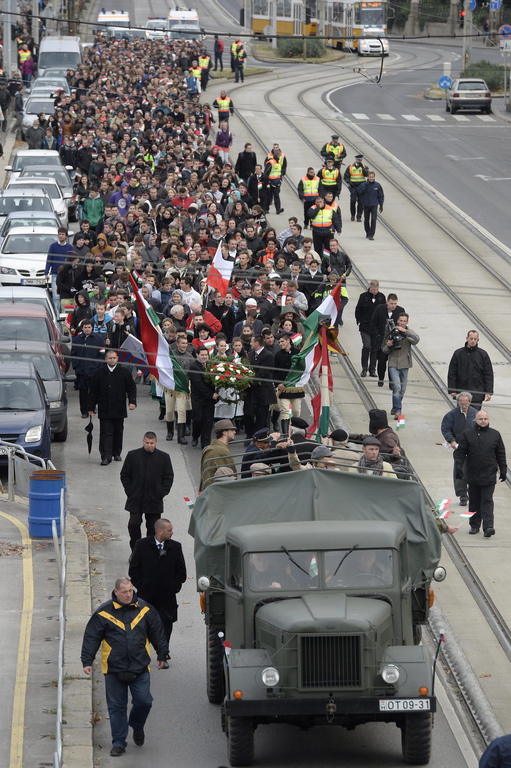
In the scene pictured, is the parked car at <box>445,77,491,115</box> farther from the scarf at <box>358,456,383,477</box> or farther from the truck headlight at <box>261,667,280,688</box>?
the truck headlight at <box>261,667,280,688</box>

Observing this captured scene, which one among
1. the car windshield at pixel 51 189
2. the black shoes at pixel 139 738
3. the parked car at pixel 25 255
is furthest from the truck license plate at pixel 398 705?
the car windshield at pixel 51 189

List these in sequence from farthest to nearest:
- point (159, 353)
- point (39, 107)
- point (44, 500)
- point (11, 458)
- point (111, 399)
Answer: point (39, 107) → point (159, 353) → point (111, 399) → point (11, 458) → point (44, 500)

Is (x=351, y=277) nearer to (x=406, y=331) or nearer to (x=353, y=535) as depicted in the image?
(x=406, y=331)

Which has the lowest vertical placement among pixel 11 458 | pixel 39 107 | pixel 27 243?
pixel 11 458

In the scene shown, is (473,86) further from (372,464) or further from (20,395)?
(372,464)

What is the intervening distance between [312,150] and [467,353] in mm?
26238

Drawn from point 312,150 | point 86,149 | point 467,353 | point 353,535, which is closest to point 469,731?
point 353,535

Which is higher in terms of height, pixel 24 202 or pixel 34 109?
pixel 34 109

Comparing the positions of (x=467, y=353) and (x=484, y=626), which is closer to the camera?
(x=484, y=626)

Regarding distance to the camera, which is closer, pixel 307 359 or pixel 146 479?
pixel 146 479

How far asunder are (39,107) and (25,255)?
18862 mm

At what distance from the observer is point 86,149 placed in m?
35.7

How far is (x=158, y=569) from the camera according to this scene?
42.4ft

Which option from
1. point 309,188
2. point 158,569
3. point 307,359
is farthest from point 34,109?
point 158,569
